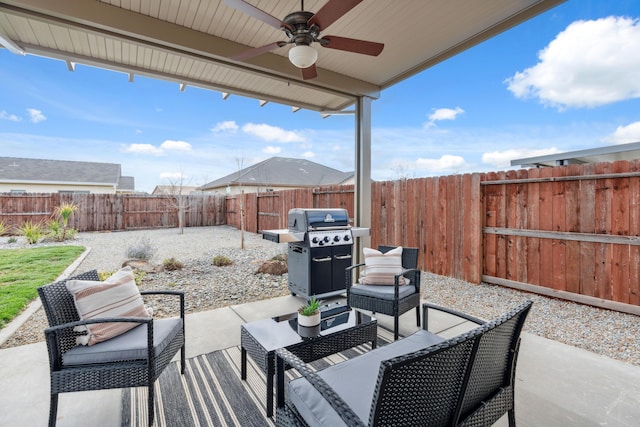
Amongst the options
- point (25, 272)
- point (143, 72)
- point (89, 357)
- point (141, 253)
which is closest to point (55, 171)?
point (141, 253)

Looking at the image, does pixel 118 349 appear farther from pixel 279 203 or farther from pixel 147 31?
pixel 279 203

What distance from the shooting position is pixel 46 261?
5.45 metres

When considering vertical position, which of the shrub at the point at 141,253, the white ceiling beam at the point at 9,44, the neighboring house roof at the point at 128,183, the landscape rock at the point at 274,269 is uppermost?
the neighboring house roof at the point at 128,183

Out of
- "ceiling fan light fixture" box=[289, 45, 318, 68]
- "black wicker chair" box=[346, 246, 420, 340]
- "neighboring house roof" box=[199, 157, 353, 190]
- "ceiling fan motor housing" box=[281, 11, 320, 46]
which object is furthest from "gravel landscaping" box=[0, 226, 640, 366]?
"neighboring house roof" box=[199, 157, 353, 190]

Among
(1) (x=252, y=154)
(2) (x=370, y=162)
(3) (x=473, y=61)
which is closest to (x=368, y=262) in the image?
(2) (x=370, y=162)

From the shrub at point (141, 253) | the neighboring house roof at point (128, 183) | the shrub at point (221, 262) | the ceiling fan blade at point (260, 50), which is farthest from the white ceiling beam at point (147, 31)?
the neighboring house roof at point (128, 183)

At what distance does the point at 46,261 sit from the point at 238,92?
15.5 feet

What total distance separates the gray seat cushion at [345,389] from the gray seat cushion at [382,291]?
1.01 metres

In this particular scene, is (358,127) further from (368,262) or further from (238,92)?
(368,262)

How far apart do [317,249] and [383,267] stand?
0.90 metres

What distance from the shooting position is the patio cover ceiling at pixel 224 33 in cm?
262

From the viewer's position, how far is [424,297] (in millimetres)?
3916

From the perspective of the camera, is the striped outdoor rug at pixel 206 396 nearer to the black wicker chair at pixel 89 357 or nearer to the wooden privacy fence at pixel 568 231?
the black wicker chair at pixel 89 357

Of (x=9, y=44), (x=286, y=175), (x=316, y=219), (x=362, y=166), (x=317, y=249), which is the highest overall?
(x=286, y=175)
